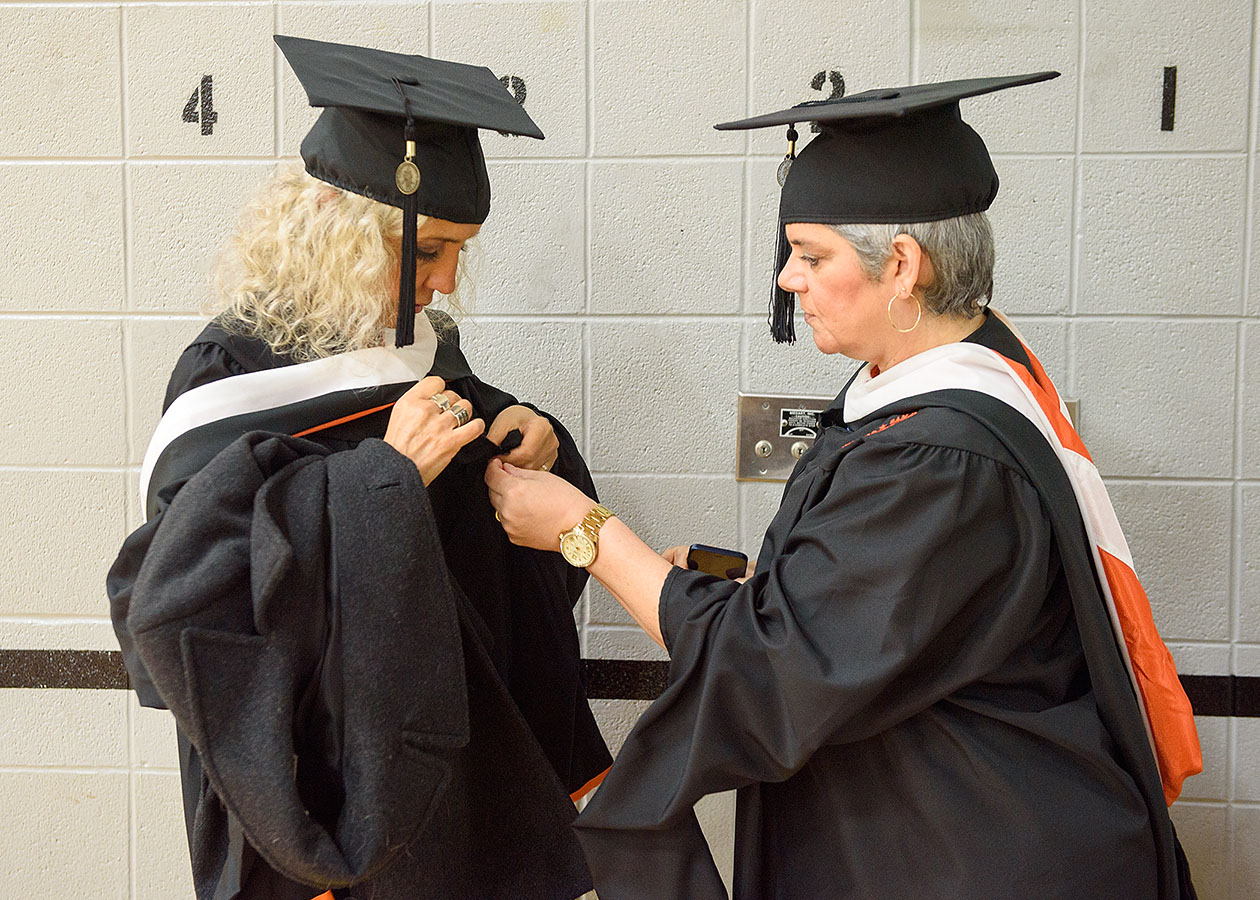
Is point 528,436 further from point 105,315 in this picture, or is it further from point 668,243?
point 105,315

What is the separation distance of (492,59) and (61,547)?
4.44ft

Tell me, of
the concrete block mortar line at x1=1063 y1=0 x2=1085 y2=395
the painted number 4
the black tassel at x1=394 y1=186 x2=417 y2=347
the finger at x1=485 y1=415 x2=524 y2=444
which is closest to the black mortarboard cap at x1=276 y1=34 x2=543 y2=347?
the black tassel at x1=394 y1=186 x2=417 y2=347

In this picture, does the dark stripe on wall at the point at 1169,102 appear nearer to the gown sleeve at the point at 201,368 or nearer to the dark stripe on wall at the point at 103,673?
the dark stripe on wall at the point at 103,673

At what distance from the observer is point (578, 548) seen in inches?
54.3

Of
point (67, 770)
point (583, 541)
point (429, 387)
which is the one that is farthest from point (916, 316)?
point (67, 770)

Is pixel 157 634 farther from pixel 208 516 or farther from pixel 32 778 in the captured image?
pixel 32 778

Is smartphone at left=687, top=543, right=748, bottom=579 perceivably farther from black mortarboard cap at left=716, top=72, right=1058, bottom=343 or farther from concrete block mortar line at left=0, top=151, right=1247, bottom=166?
concrete block mortar line at left=0, top=151, right=1247, bottom=166

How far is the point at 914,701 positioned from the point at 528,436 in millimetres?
713

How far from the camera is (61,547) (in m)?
2.06

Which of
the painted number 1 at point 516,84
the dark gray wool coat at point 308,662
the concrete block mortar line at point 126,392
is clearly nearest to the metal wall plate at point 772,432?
the painted number 1 at point 516,84

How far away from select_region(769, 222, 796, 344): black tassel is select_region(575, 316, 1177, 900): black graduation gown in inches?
11.4

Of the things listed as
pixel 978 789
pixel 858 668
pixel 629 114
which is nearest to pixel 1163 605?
pixel 978 789

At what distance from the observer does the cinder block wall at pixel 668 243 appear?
1887 millimetres

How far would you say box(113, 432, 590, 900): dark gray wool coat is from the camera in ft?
3.61
